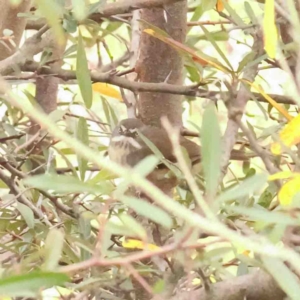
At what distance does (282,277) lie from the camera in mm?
416

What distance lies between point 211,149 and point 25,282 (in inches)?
6.8

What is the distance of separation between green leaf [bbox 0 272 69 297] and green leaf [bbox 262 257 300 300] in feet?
0.50

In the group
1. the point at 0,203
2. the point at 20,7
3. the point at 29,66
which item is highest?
the point at 20,7

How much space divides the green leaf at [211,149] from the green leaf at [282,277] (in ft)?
0.22

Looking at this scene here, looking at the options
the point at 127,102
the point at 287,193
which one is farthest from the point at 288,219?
the point at 127,102

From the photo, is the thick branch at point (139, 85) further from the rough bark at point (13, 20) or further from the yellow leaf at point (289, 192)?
the yellow leaf at point (289, 192)

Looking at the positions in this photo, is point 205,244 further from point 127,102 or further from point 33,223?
point 127,102

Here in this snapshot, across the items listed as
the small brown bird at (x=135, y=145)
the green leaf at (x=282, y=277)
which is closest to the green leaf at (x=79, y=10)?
the green leaf at (x=282, y=277)

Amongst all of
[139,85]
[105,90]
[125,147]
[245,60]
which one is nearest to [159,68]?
[105,90]

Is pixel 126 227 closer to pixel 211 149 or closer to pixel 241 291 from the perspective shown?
pixel 211 149

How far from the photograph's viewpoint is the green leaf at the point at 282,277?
407mm

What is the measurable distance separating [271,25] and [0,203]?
679 mm

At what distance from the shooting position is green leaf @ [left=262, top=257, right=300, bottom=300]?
41 cm

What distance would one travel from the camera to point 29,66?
3.11ft
